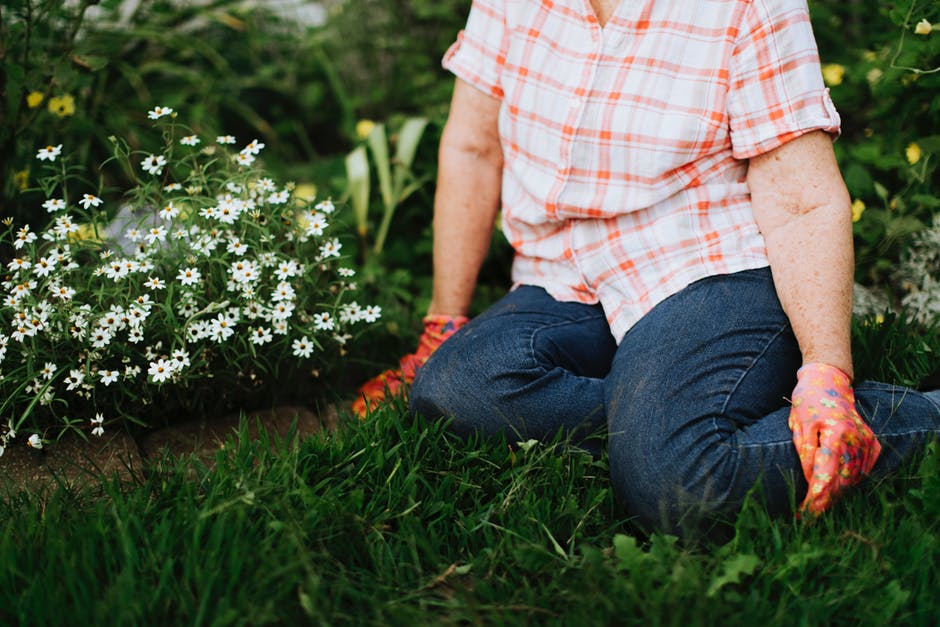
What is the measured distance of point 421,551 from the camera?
1.53 metres

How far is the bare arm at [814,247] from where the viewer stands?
1610mm

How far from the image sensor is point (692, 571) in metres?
1.30

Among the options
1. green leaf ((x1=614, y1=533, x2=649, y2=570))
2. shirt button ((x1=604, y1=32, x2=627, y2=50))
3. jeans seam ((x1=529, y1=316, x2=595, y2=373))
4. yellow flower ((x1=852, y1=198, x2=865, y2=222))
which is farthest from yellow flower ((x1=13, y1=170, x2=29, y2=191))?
yellow flower ((x1=852, y1=198, x2=865, y2=222))

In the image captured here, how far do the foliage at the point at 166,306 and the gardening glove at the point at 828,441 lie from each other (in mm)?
956

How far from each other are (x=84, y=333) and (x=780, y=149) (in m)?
1.41

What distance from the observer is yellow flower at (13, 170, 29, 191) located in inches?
89.9

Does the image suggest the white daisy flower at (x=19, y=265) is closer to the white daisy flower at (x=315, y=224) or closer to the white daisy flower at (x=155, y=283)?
the white daisy flower at (x=155, y=283)

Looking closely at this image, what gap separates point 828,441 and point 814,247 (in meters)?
0.38

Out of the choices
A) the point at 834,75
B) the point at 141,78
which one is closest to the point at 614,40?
the point at 834,75

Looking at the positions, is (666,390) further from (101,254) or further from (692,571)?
(101,254)

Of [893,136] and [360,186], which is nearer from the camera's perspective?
[893,136]

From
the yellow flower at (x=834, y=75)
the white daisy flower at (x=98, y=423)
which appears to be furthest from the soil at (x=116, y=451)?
the yellow flower at (x=834, y=75)

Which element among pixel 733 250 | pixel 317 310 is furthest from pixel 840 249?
pixel 317 310

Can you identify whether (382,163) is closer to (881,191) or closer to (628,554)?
(881,191)
